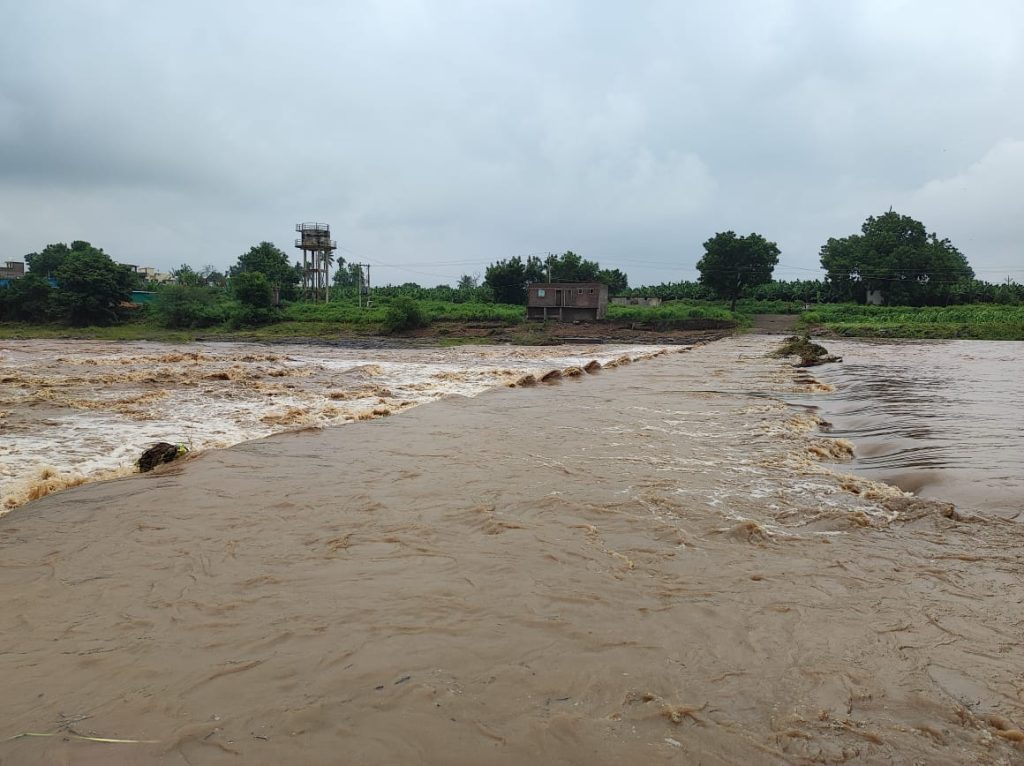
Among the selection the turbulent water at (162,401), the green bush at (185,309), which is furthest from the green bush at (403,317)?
the turbulent water at (162,401)

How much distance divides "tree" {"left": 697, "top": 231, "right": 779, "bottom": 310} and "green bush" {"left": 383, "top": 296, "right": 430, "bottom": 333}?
103 ft

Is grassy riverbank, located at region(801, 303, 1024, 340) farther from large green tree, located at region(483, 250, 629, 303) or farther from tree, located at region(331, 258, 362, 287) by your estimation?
tree, located at region(331, 258, 362, 287)

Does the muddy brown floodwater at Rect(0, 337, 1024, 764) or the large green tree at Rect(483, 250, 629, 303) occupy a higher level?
the large green tree at Rect(483, 250, 629, 303)

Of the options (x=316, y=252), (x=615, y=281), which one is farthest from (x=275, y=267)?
(x=615, y=281)

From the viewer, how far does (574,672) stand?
2.94m

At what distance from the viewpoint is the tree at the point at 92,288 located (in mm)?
48344

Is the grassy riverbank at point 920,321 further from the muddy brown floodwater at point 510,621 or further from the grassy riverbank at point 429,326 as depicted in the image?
the muddy brown floodwater at point 510,621

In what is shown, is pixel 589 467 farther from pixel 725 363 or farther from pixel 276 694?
pixel 725 363

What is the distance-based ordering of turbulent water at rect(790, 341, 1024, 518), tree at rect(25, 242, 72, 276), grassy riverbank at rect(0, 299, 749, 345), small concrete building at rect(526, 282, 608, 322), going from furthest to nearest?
tree at rect(25, 242, 72, 276) < small concrete building at rect(526, 282, 608, 322) < grassy riverbank at rect(0, 299, 749, 345) < turbulent water at rect(790, 341, 1024, 518)

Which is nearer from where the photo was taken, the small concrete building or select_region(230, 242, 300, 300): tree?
the small concrete building

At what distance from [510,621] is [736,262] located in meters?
64.5

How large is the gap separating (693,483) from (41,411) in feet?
41.3

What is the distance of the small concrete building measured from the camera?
181ft

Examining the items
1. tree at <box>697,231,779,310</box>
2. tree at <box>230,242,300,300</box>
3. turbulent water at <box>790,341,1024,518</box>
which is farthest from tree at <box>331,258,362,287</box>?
turbulent water at <box>790,341,1024,518</box>
